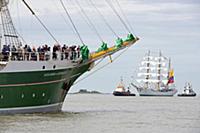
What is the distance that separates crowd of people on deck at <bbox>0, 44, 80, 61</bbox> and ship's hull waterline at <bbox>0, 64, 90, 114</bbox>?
37.1 inches

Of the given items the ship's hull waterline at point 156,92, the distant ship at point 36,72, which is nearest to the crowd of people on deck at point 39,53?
the distant ship at point 36,72

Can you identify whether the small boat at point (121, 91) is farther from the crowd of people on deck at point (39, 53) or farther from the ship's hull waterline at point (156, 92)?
the crowd of people on deck at point (39, 53)

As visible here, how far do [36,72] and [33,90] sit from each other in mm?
1289

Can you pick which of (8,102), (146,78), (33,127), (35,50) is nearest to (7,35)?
(35,50)

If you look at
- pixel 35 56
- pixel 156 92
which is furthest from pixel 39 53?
pixel 156 92

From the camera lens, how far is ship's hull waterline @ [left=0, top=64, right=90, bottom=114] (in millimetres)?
44812

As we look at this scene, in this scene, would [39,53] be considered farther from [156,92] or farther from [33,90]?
[156,92]

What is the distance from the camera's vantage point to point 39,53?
47156 mm

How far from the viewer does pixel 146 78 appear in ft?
621

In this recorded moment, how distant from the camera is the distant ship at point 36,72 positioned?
44.9 m

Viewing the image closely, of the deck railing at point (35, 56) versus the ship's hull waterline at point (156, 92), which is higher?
the ship's hull waterline at point (156, 92)

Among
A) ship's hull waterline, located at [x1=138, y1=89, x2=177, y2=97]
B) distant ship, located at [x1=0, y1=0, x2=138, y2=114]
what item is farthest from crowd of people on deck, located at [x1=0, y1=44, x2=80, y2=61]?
ship's hull waterline, located at [x1=138, y1=89, x2=177, y2=97]

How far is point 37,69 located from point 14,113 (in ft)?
10.1

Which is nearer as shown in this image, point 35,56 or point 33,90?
point 33,90
